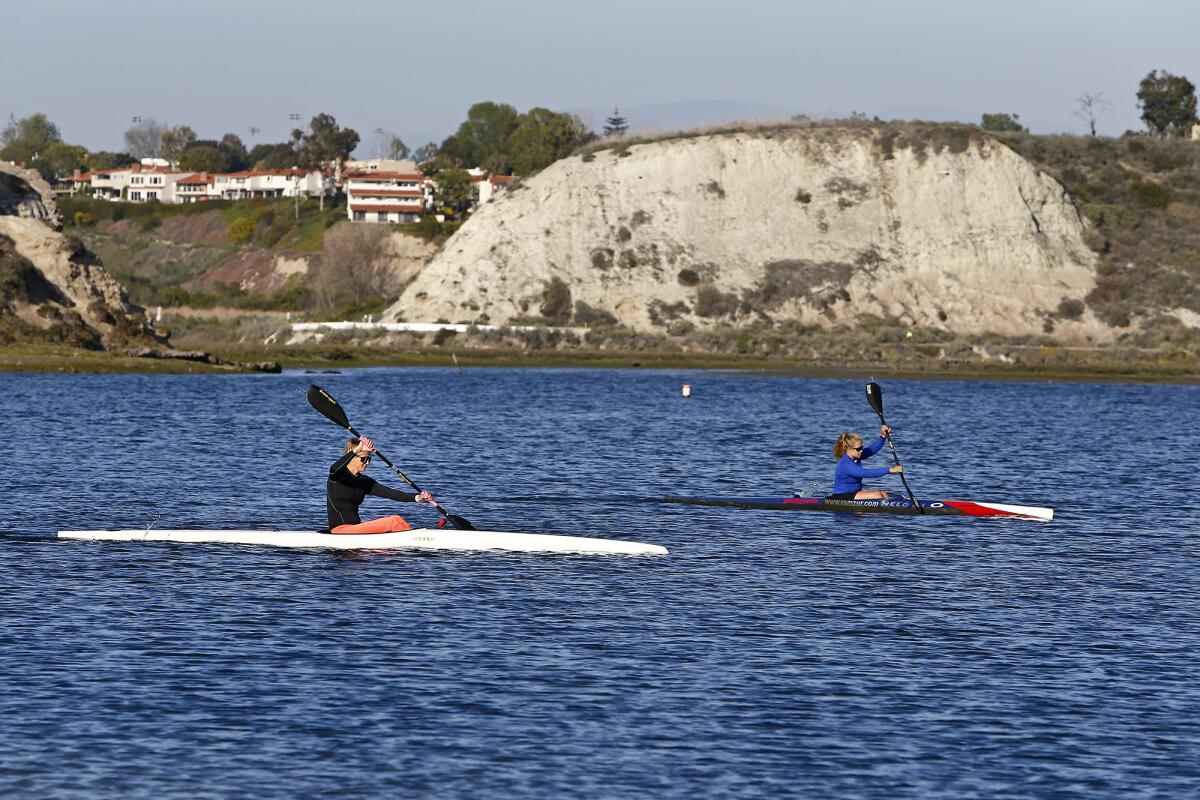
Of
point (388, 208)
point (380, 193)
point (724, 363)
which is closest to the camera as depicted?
point (724, 363)

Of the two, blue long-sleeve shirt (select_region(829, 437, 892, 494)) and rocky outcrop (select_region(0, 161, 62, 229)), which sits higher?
rocky outcrop (select_region(0, 161, 62, 229))

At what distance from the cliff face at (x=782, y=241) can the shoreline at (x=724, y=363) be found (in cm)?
883

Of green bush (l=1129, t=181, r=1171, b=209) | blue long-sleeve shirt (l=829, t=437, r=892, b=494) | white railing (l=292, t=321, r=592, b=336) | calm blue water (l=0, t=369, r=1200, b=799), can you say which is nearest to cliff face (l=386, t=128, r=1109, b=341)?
white railing (l=292, t=321, r=592, b=336)

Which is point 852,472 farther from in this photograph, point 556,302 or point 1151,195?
point 1151,195

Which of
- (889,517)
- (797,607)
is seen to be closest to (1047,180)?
(889,517)

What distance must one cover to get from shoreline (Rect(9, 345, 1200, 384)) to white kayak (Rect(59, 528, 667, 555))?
212 feet

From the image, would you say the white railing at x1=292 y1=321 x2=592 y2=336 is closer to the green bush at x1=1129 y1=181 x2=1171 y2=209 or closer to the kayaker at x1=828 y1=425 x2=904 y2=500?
the green bush at x1=1129 y1=181 x2=1171 y2=209

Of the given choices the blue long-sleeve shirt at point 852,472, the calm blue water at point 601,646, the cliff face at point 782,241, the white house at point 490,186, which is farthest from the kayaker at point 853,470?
the white house at point 490,186

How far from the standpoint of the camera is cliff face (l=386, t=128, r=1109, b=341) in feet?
394

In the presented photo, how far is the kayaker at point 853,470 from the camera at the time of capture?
33.0 meters

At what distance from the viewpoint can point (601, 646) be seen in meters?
20.8

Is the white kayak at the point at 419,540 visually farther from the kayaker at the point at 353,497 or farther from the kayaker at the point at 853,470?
the kayaker at the point at 853,470

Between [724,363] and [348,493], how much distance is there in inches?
3174

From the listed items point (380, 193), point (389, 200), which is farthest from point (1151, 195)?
point (380, 193)
